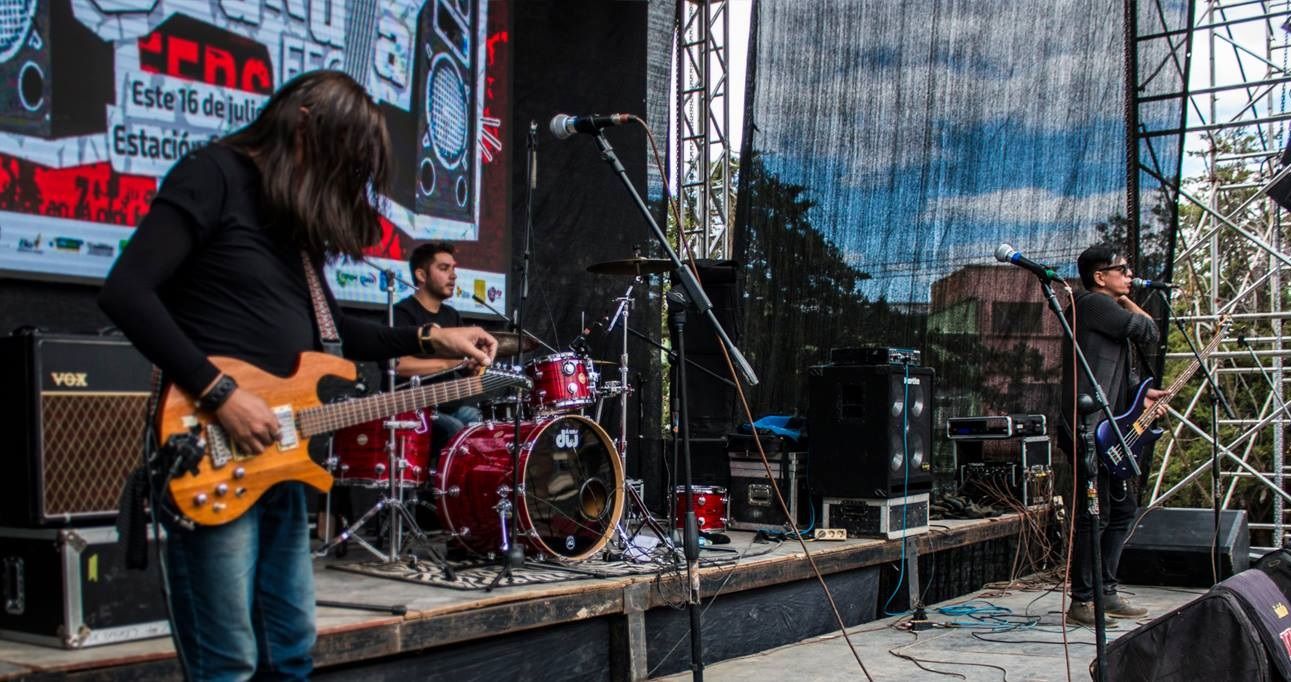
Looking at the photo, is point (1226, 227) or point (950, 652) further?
point (1226, 227)

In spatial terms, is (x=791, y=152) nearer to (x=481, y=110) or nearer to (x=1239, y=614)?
(x=481, y=110)

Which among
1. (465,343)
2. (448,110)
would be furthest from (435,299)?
(465,343)

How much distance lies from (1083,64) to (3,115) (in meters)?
6.54

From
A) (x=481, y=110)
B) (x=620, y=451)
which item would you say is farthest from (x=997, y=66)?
(x=620, y=451)

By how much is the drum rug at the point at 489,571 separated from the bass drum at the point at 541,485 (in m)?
0.10

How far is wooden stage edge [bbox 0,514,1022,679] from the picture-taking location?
292cm

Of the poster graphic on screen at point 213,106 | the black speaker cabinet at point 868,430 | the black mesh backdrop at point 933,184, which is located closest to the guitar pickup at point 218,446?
the poster graphic on screen at point 213,106

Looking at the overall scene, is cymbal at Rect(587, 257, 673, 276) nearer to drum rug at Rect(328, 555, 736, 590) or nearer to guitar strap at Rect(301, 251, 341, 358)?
drum rug at Rect(328, 555, 736, 590)

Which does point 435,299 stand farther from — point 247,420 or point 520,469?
point 247,420

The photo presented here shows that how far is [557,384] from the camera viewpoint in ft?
16.6

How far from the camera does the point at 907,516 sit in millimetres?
6375

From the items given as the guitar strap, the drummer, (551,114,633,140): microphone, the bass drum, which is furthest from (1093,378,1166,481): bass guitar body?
the guitar strap

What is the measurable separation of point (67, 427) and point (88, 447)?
3.3 inches

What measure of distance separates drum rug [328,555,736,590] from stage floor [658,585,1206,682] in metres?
0.48
